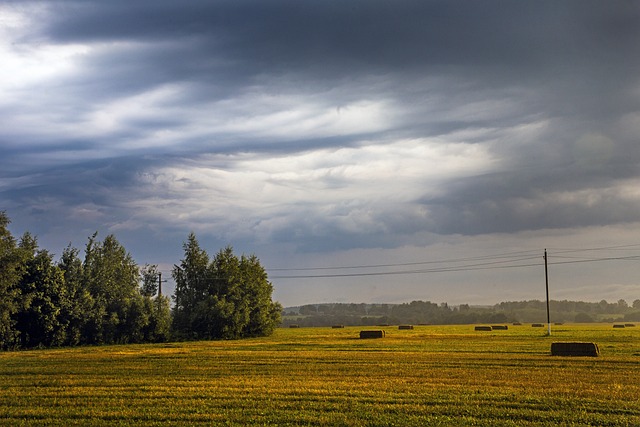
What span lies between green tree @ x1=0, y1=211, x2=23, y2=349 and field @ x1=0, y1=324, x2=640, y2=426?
25.4 m

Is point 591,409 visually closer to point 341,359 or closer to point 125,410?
point 125,410

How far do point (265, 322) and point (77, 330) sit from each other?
30.7m

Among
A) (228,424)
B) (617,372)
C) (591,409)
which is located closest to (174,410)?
(228,424)

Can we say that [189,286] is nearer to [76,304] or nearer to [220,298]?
[220,298]

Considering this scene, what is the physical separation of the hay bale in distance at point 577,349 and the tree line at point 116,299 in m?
50.2

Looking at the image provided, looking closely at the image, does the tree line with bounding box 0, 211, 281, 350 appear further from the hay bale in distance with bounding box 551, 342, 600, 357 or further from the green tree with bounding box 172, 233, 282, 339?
the hay bale in distance with bounding box 551, 342, 600, 357

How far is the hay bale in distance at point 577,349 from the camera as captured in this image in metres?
40.8

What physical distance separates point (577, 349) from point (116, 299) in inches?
2219

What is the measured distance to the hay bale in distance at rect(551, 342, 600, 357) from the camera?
40.8m

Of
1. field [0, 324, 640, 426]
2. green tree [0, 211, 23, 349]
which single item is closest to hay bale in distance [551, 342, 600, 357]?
field [0, 324, 640, 426]

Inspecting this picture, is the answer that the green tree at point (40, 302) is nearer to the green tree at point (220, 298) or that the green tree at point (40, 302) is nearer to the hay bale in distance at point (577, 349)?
the green tree at point (220, 298)

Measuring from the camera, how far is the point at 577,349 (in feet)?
136

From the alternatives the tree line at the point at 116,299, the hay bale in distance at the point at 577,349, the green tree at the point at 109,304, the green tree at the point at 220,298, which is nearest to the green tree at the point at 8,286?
the tree line at the point at 116,299

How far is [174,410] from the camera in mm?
20594
